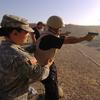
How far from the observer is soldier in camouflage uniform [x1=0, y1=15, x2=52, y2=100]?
3.50 metres

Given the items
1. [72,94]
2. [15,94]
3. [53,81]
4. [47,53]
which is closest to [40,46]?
[47,53]

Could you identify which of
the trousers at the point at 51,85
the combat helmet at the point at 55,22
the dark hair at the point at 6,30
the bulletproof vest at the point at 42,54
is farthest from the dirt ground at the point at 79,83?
the dark hair at the point at 6,30

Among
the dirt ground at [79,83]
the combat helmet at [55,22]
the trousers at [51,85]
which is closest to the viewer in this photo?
the combat helmet at [55,22]

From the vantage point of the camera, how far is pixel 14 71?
11.6 ft

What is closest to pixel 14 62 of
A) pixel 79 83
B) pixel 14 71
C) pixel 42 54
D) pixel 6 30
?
pixel 14 71

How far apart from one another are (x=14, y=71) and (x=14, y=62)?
127 mm

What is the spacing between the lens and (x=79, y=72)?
11.9 m

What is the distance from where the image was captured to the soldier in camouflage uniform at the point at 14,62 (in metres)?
3.50

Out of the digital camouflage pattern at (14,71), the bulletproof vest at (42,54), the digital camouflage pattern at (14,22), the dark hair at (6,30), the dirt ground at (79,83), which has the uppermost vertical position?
the digital camouflage pattern at (14,22)

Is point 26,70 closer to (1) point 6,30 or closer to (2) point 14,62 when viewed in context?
(2) point 14,62

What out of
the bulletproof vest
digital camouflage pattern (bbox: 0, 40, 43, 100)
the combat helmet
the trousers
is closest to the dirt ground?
the trousers

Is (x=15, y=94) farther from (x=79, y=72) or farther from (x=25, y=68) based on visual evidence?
(x=79, y=72)

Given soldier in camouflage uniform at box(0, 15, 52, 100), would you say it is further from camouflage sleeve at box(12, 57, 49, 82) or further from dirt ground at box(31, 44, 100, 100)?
dirt ground at box(31, 44, 100, 100)

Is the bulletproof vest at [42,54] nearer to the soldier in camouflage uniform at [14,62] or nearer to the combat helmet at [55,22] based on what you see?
the combat helmet at [55,22]
